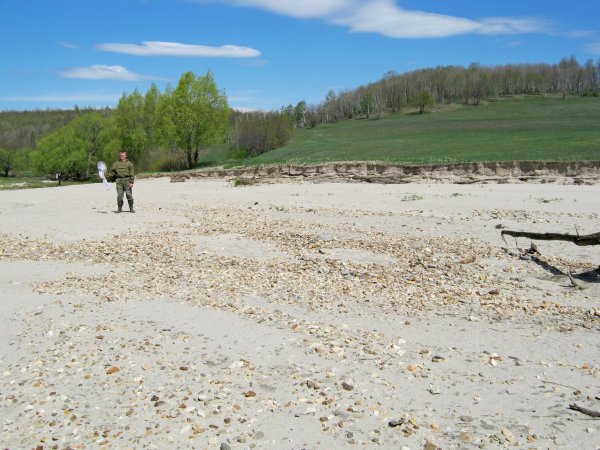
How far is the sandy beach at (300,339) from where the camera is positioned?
4.63 metres

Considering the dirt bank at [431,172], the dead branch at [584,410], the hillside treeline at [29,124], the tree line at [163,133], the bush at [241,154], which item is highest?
the hillside treeline at [29,124]

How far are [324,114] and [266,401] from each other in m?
113

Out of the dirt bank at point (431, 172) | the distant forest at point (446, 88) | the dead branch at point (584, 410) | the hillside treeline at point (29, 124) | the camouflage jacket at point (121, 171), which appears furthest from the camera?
the hillside treeline at point (29, 124)

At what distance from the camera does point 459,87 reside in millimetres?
111938

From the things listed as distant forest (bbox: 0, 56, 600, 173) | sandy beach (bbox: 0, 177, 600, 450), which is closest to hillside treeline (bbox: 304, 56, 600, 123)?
distant forest (bbox: 0, 56, 600, 173)

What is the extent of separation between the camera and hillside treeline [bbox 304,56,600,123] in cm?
10925

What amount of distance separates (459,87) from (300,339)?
11360cm

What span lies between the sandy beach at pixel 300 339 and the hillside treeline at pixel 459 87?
320 ft

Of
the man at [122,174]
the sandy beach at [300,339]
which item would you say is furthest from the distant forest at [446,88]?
the sandy beach at [300,339]

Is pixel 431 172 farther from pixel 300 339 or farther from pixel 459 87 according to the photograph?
Answer: pixel 459 87

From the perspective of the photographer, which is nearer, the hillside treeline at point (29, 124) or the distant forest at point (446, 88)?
the distant forest at point (446, 88)

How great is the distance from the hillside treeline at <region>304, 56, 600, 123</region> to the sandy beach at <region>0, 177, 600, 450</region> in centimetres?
9766

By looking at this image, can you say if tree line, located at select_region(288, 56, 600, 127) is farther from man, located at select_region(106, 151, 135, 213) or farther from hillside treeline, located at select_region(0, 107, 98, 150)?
man, located at select_region(106, 151, 135, 213)

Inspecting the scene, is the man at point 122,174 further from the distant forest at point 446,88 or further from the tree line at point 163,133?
the distant forest at point 446,88
